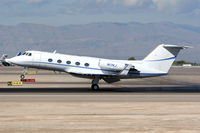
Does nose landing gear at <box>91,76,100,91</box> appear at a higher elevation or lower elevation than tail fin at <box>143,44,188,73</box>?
lower

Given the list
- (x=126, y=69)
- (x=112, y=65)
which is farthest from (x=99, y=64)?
(x=126, y=69)

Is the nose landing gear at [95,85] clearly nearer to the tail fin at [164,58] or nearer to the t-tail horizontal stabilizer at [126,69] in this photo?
the t-tail horizontal stabilizer at [126,69]

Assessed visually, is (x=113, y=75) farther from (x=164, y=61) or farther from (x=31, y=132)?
(x=31, y=132)

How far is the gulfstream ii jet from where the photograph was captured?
34.6 meters

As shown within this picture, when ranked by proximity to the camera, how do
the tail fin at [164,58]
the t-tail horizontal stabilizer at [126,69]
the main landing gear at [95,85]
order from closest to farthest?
the t-tail horizontal stabilizer at [126,69] < the main landing gear at [95,85] < the tail fin at [164,58]

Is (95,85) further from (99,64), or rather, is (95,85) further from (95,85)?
(99,64)

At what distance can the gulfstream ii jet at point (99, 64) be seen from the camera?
3462 centimetres

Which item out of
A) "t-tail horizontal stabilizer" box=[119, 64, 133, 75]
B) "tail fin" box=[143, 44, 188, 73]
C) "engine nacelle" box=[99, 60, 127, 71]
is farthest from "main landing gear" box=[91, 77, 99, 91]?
"tail fin" box=[143, 44, 188, 73]

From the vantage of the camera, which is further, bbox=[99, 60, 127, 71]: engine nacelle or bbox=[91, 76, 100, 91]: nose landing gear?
bbox=[91, 76, 100, 91]: nose landing gear

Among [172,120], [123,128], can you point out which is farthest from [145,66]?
→ [123,128]

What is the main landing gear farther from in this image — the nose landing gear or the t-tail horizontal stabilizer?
the t-tail horizontal stabilizer

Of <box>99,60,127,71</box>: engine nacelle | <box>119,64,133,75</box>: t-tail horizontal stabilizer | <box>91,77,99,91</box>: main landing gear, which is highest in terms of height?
<box>99,60,127,71</box>: engine nacelle

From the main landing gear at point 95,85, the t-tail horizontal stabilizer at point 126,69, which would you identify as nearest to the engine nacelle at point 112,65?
the t-tail horizontal stabilizer at point 126,69

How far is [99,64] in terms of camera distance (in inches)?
1375
